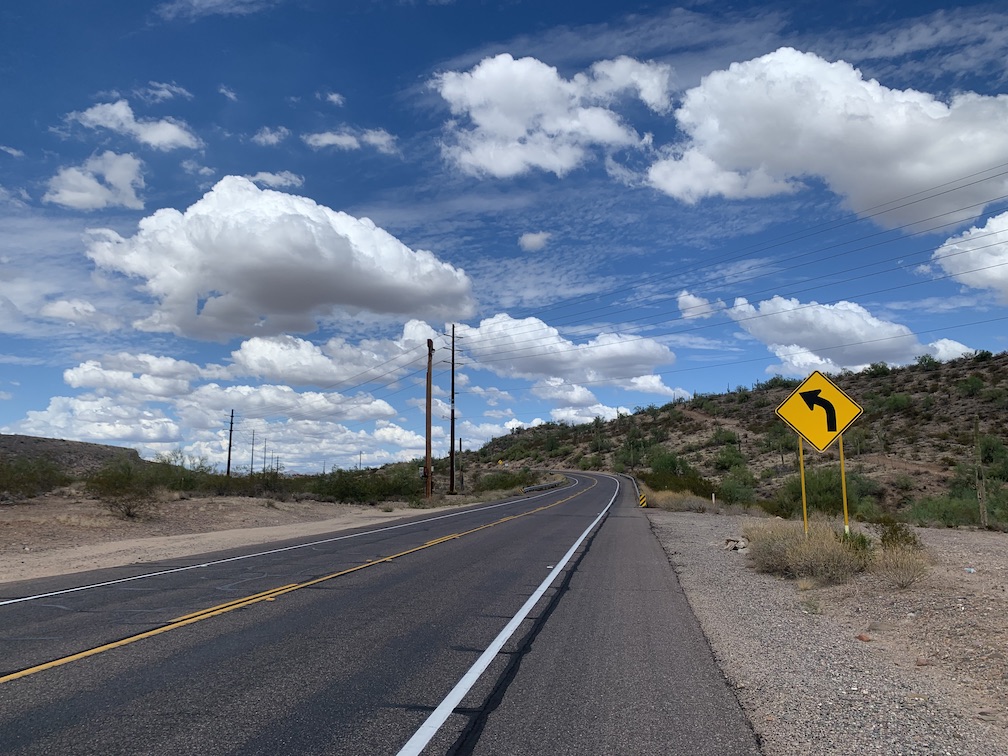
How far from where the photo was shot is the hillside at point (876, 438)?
1700 inches

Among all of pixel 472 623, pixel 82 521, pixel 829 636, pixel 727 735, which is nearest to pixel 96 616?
pixel 472 623

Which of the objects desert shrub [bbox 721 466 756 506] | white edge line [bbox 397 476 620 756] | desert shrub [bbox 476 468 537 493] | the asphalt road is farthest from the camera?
desert shrub [bbox 476 468 537 493]

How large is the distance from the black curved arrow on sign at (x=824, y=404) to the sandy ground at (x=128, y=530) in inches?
588

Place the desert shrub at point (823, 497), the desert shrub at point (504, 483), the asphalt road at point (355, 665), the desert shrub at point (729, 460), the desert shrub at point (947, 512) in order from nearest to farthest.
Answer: the asphalt road at point (355, 665) < the desert shrub at point (947, 512) < the desert shrub at point (823, 497) < the desert shrub at point (729, 460) < the desert shrub at point (504, 483)

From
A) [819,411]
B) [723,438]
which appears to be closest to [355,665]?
[819,411]

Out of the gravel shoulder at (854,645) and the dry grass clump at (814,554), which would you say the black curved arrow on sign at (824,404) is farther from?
the gravel shoulder at (854,645)

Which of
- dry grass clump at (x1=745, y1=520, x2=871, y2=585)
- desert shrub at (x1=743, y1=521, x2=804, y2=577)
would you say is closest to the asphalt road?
dry grass clump at (x1=745, y1=520, x2=871, y2=585)

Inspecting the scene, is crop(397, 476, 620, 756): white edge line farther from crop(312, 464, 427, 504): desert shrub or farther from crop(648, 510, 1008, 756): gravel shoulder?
crop(312, 464, 427, 504): desert shrub

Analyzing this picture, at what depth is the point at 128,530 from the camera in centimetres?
2503

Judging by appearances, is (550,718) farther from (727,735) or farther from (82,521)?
(82,521)

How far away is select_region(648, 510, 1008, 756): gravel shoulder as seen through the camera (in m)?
5.58

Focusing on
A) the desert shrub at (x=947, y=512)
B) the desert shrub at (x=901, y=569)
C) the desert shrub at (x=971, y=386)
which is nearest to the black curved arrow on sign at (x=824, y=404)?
the desert shrub at (x=901, y=569)

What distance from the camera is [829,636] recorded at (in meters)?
9.03

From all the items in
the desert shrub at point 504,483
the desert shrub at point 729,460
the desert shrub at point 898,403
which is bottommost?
the desert shrub at point 504,483
